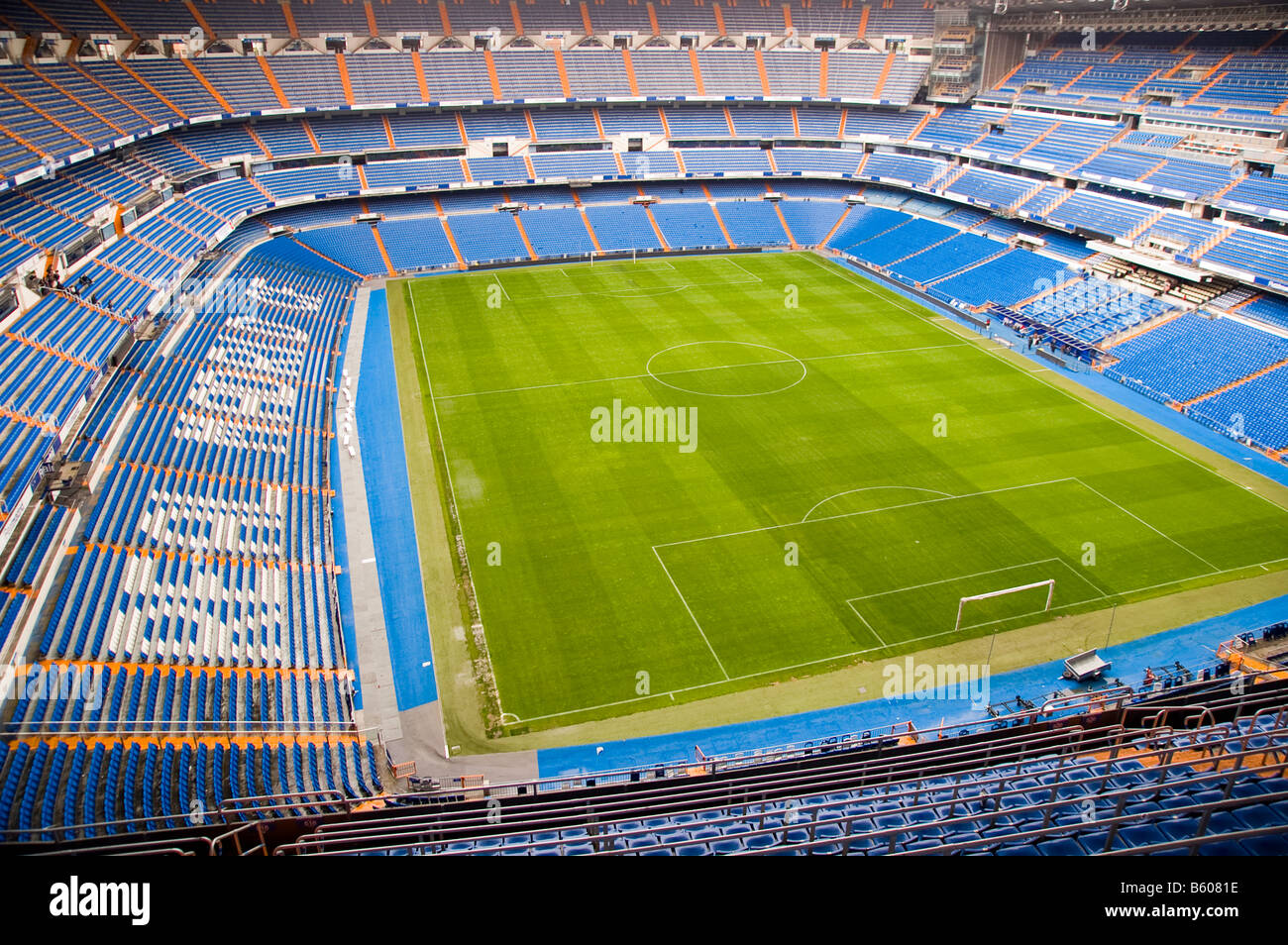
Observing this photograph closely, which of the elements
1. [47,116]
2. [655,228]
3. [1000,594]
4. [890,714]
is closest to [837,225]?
[655,228]

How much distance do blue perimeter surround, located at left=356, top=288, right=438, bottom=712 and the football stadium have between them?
0.50 ft

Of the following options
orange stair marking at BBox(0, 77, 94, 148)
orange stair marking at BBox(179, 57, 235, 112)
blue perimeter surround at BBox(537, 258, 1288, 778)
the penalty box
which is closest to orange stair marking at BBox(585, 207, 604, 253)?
orange stair marking at BBox(179, 57, 235, 112)

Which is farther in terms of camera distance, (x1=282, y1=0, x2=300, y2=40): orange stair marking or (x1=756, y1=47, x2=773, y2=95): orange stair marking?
(x1=756, y1=47, x2=773, y2=95): orange stair marking

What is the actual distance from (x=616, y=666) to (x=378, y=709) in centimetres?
596

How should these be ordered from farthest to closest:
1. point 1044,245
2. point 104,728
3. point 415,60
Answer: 1. point 415,60
2. point 1044,245
3. point 104,728

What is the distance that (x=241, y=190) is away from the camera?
52.7 metres

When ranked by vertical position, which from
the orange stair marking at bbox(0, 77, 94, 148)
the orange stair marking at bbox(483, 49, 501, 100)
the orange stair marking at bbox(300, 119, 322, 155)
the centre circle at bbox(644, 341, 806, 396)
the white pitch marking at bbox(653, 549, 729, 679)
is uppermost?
the orange stair marking at bbox(483, 49, 501, 100)

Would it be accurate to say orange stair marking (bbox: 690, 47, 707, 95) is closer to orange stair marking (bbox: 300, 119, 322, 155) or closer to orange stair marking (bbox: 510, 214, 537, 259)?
orange stair marking (bbox: 510, 214, 537, 259)

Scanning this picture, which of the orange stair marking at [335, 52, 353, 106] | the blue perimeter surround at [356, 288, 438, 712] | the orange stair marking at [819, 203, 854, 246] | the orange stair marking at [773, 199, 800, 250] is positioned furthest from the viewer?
the orange stair marking at [819, 203, 854, 246]

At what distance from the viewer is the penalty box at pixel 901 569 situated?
23875 mm

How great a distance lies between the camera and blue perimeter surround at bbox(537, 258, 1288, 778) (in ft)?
65.3

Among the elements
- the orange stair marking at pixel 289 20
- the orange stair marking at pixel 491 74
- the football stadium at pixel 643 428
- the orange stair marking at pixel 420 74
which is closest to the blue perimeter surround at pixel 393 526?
the football stadium at pixel 643 428
